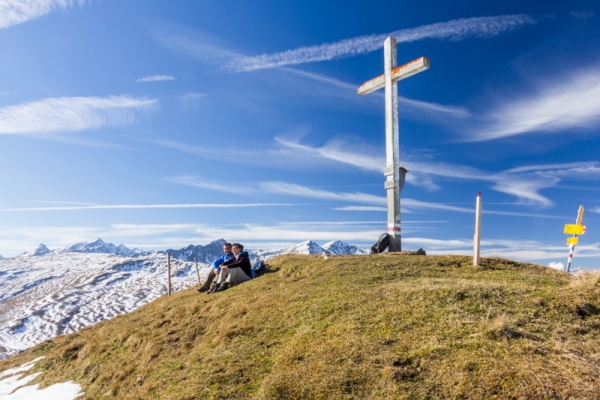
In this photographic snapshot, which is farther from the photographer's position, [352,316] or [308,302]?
[308,302]

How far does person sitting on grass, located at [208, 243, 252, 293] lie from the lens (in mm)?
14242

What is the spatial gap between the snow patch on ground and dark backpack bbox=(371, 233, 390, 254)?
1189cm

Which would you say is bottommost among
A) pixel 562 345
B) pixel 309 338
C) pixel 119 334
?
pixel 119 334

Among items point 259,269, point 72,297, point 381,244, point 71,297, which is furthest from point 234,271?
point 71,297

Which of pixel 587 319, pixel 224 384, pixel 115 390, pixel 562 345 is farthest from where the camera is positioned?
pixel 115 390

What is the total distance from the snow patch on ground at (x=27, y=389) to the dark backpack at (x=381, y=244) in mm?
11895

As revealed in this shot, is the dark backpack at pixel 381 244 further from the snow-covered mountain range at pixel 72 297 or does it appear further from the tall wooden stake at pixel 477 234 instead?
the snow-covered mountain range at pixel 72 297

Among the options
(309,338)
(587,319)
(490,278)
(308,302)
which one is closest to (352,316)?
(309,338)

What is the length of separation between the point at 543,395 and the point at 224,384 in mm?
4736

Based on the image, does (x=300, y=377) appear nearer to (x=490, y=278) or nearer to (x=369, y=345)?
(x=369, y=345)

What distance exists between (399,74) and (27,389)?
1890 centimetres

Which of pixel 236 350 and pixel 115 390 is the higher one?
pixel 236 350

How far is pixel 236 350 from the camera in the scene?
24.0 feet

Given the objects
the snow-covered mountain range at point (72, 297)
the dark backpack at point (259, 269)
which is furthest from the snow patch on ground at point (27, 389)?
the snow-covered mountain range at point (72, 297)
